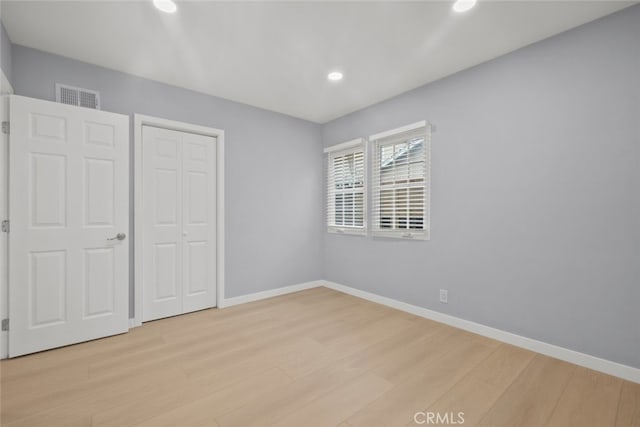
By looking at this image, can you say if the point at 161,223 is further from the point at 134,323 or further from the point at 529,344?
the point at 529,344

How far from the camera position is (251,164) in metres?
3.91

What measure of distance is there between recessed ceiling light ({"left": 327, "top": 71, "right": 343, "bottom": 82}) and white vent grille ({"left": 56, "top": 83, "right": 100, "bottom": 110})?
2.41 metres

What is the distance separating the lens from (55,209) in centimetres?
252

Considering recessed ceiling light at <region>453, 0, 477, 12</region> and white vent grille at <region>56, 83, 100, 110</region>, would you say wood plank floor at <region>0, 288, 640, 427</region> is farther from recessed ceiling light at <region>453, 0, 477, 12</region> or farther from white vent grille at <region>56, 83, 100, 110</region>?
recessed ceiling light at <region>453, 0, 477, 12</region>

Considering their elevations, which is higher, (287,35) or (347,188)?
(287,35)

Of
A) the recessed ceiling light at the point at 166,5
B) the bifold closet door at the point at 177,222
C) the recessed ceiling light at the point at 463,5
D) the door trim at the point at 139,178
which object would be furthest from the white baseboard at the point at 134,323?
the recessed ceiling light at the point at 463,5

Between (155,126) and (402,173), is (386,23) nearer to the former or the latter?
(402,173)

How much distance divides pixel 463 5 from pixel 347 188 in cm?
264

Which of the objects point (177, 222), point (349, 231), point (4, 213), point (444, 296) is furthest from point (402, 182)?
point (4, 213)

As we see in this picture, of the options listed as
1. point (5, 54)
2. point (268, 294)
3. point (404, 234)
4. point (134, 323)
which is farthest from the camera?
point (268, 294)

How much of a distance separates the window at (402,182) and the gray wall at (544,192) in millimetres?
142

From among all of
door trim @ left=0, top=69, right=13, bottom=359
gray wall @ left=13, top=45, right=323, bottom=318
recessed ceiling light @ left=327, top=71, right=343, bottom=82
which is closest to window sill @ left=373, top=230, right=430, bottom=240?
gray wall @ left=13, top=45, right=323, bottom=318

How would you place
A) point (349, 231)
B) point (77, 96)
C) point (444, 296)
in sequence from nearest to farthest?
point (77, 96), point (444, 296), point (349, 231)

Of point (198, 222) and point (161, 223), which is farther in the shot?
point (198, 222)
